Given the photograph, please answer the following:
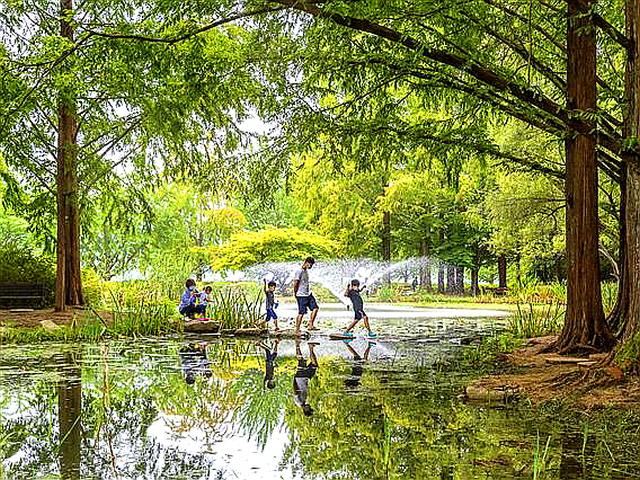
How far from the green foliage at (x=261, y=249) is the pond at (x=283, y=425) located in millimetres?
20344

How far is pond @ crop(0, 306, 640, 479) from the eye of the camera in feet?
16.0

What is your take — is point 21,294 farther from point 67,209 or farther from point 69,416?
point 69,416

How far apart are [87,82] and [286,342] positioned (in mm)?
6938

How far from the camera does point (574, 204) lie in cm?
1083

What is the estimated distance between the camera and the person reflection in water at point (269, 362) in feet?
28.3

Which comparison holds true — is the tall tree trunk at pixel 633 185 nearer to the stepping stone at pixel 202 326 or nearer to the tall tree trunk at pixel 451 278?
the stepping stone at pixel 202 326

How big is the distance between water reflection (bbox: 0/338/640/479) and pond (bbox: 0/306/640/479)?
0.02 meters

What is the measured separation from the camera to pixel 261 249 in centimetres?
3131

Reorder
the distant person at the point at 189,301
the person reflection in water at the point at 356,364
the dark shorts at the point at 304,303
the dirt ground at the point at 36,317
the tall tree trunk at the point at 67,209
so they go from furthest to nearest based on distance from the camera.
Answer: the tall tree trunk at the point at 67,209, the distant person at the point at 189,301, the dirt ground at the point at 36,317, the dark shorts at the point at 304,303, the person reflection in water at the point at 356,364

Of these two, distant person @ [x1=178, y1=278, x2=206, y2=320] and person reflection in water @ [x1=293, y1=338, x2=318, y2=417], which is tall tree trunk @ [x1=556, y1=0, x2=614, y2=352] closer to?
person reflection in water @ [x1=293, y1=338, x2=318, y2=417]

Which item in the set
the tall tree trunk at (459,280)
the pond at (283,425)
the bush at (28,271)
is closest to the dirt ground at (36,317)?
the bush at (28,271)

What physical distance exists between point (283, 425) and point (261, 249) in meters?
25.1

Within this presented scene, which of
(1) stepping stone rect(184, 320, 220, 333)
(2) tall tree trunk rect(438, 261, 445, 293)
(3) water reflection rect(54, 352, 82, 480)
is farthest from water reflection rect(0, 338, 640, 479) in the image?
(2) tall tree trunk rect(438, 261, 445, 293)

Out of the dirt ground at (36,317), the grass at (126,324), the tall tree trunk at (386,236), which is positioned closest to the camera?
the grass at (126,324)
